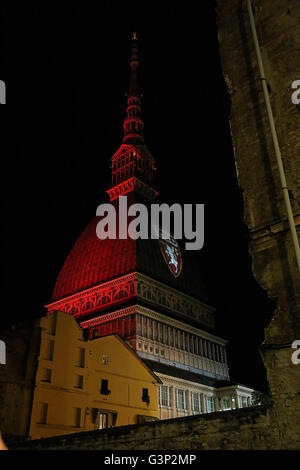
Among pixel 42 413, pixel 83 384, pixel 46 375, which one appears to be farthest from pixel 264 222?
pixel 83 384

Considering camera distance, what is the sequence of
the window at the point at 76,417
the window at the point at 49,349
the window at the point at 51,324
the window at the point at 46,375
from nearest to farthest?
the window at the point at 46,375, the window at the point at 76,417, the window at the point at 49,349, the window at the point at 51,324

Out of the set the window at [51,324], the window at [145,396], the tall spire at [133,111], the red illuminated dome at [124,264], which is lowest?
the window at [145,396]

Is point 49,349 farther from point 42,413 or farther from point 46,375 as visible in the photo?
point 42,413

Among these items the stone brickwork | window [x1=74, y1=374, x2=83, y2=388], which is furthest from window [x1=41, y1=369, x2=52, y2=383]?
the stone brickwork

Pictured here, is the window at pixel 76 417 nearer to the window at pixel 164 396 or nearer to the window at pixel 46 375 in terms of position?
the window at pixel 46 375

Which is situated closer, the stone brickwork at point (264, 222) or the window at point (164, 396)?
the stone brickwork at point (264, 222)

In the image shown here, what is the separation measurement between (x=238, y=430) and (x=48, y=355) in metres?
19.0

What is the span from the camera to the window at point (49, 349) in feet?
86.1

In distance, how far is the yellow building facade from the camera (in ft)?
82.2

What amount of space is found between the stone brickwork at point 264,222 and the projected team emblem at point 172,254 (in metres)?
47.1

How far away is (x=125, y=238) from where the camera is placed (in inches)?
2314

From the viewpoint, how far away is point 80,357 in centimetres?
2844

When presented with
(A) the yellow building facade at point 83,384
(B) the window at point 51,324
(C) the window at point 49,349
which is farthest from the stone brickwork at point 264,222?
(B) the window at point 51,324
